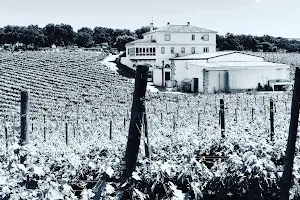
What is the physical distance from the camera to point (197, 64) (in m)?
38.6

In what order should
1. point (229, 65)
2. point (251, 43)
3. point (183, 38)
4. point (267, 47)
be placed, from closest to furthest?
point (229, 65)
point (183, 38)
point (251, 43)
point (267, 47)

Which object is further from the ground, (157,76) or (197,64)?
(197,64)

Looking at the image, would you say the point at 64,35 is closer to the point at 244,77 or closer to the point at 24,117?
A: the point at 244,77

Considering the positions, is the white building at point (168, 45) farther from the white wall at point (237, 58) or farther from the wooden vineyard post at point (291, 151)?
the wooden vineyard post at point (291, 151)

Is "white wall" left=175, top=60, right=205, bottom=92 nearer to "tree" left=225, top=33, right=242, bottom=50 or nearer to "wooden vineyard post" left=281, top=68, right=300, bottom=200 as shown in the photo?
"wooden vineyard post" left=281, top=68, right=300, bottom=200

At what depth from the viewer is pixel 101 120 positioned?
21188 millimetres

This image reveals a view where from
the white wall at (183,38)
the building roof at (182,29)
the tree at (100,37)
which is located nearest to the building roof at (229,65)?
the white wall at (183,38)

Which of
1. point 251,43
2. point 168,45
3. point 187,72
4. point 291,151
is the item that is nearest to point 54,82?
point 187,72

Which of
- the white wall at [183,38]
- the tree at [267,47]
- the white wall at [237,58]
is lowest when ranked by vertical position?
the white wall at [237,58]

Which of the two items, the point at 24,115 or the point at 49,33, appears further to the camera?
the point at 49,33

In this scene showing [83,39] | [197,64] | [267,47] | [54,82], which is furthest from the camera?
[83,39]

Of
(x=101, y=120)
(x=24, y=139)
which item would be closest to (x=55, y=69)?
(x=101, y=120)

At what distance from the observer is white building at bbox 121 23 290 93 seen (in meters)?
37.0

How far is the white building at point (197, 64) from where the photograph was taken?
37.0 m
